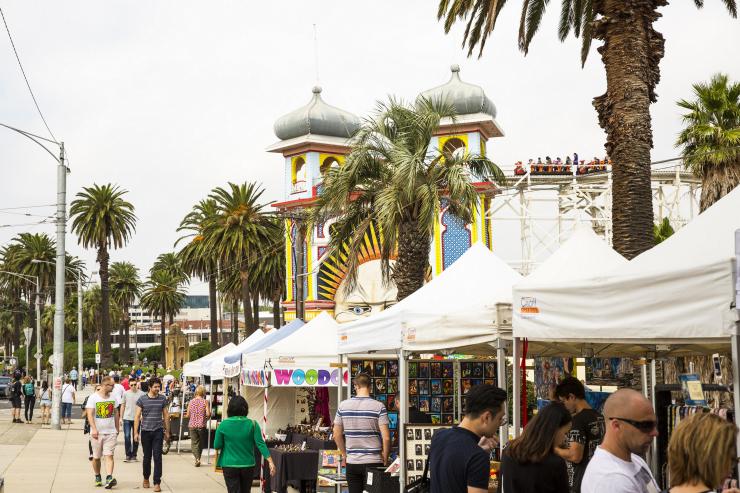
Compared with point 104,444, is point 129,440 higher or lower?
lower

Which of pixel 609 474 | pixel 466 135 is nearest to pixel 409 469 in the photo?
pixel 609 474

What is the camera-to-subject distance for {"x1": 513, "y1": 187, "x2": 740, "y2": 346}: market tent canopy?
6336 mm

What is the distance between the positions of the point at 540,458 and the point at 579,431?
5.72 feet

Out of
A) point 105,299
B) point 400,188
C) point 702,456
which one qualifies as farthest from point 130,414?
point 105,299

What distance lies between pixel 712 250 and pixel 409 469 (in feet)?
18.2

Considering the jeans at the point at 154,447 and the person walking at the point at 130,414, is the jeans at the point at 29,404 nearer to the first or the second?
the person walking at the point at 130,414

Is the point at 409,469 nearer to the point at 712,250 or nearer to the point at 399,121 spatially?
the point at 712,250

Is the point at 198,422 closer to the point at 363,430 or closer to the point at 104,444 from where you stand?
the point at 104,444

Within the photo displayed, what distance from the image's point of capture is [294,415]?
22.3 meters

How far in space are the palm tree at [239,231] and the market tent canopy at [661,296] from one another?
54114 millimetres

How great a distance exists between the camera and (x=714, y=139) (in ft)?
92.7

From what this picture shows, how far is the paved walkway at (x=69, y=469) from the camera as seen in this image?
18.9m

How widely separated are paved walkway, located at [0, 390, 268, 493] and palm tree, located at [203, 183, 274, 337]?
30.2m

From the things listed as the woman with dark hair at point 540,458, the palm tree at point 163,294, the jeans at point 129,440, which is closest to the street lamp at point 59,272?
the jeans at point 129,440
